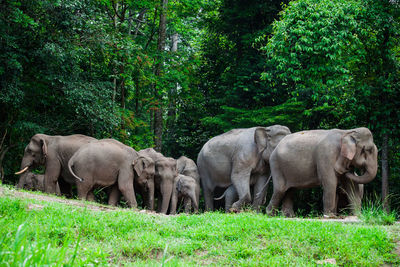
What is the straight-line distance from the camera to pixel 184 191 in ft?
47.9

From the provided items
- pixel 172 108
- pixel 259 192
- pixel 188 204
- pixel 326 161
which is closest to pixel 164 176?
pixel 188 204

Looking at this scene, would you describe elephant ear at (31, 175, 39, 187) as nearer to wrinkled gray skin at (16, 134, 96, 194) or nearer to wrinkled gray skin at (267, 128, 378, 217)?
wrinkled gray skin at (16, 134, 96, 194)

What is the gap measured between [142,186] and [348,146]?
658 centimetres

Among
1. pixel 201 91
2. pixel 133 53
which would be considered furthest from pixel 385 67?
pixel 201 91

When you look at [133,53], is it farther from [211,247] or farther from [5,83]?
[211,247]

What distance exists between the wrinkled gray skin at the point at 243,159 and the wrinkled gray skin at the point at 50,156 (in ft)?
13.5

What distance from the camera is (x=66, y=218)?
6660mm

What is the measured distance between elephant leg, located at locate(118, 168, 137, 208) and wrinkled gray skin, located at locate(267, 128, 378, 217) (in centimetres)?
402

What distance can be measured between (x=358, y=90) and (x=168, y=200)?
22.4 ft

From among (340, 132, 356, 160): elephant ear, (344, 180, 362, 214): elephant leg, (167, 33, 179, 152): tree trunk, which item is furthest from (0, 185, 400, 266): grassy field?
(167, 33, 179, 152): tree trunk

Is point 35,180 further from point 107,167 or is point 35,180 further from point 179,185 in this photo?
point 179,185

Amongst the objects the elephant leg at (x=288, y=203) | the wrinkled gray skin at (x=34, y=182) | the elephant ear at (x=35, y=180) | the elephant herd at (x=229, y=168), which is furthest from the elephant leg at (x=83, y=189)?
the elephant leg at (x=288, y=203)

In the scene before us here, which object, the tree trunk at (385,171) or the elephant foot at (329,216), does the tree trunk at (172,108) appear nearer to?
the tree trunk at (385,171)

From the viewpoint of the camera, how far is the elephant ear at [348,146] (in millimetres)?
10062
